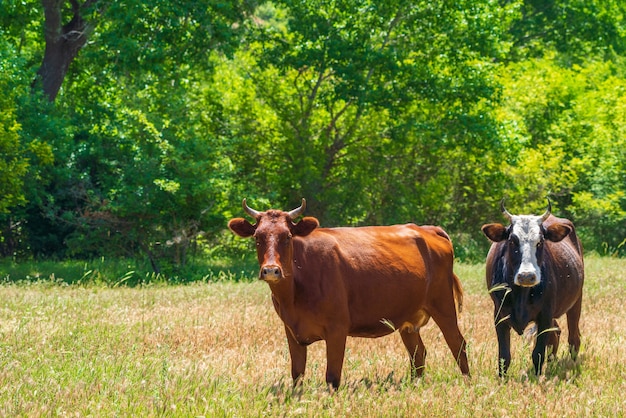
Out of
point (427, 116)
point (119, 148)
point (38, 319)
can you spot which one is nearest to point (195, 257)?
point (119, 148)

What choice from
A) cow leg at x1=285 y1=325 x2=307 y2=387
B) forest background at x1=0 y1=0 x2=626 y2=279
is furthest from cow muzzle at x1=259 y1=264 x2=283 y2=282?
forest background at x1=0 y1=0 x2=626 y2=279

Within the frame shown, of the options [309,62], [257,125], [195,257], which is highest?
[309,62]

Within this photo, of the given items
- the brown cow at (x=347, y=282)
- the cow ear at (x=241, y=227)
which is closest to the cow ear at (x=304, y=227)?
the brown cow at (x=347, y=282)

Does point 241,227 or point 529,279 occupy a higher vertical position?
point 241,227

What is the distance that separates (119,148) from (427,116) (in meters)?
8.48

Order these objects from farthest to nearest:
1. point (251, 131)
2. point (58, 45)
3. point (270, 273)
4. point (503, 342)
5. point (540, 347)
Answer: point (251, 131), point (58, 45), point (503, 342), point (540, 347), point (270, 273)

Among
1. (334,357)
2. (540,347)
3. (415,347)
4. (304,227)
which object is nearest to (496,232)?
(540,347)

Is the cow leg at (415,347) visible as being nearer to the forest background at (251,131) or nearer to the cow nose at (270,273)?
the cow nose at (270,273)

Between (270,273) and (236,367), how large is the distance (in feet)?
6.57

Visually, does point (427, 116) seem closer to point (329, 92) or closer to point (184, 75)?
point (329, 92)

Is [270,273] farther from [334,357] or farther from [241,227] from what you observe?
[334,357]

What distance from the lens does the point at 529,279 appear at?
8.62 m

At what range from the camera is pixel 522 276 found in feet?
28.4

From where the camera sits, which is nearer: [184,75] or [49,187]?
[184,75]
